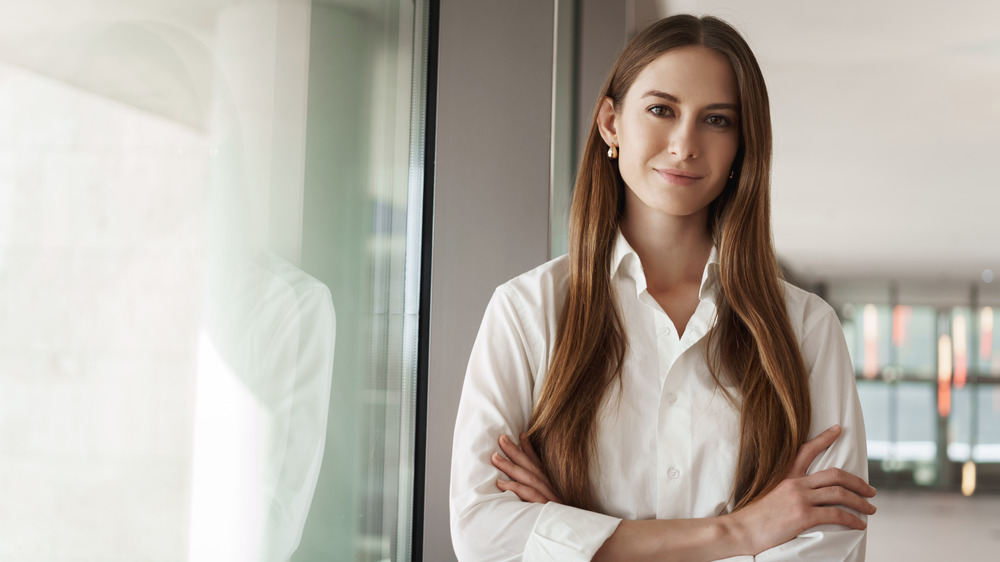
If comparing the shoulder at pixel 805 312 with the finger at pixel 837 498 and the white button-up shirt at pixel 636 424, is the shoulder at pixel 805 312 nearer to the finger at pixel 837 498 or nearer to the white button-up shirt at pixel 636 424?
the white button-up shirt at pixel 636 424

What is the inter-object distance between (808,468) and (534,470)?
1.42ft

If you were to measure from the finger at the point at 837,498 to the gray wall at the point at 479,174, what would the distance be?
85cm

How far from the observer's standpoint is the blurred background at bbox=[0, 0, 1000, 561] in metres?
0.66

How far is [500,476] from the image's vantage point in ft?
3.77

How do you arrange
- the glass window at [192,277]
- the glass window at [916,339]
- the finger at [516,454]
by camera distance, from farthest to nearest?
the glass window at [916,339] < the finger at [516,454] < the glass window at [192,277]

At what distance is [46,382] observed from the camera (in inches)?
25.9

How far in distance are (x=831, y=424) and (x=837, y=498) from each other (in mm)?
129

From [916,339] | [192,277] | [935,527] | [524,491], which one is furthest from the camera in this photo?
[916,339]

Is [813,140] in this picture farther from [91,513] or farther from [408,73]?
[91,513]

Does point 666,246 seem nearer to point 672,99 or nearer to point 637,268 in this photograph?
point 637,268

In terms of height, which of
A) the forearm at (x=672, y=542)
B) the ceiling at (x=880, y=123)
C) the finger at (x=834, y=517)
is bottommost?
the forearm at (x=672, y=542)

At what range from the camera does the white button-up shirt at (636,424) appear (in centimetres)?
110

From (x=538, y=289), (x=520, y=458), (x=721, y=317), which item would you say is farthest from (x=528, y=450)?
(x=721, y=317)

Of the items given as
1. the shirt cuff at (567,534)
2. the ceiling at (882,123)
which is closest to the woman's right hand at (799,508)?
the shirt cuff at (567,534)
